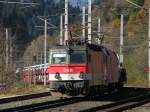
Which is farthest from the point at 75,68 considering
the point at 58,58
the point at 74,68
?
the point at 58,58

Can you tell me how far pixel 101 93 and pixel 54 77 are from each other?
6274 millimetres

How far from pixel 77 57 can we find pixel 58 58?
100cm

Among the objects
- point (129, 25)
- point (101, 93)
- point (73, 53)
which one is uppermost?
point (129, 25)

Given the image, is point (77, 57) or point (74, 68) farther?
point (77, 57)

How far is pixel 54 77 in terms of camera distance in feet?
91.4

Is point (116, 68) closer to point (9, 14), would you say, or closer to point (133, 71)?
point (133, 71)

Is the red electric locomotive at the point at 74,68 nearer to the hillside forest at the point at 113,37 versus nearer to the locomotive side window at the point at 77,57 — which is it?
the locomotive side window at the point at 77,57

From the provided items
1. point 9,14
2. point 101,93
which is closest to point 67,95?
point 101,93

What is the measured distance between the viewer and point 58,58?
93.0 feet

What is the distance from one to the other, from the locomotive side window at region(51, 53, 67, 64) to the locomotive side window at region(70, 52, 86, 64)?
1.17ft

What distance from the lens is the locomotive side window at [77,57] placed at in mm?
27891

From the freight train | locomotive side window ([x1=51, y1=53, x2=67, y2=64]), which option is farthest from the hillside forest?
locomotive side window ([x1=51, y1=53, x2=67, y2=64])

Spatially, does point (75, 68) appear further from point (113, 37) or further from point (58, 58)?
point (113, 37)

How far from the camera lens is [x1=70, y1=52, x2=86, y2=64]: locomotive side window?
27.9 meters
